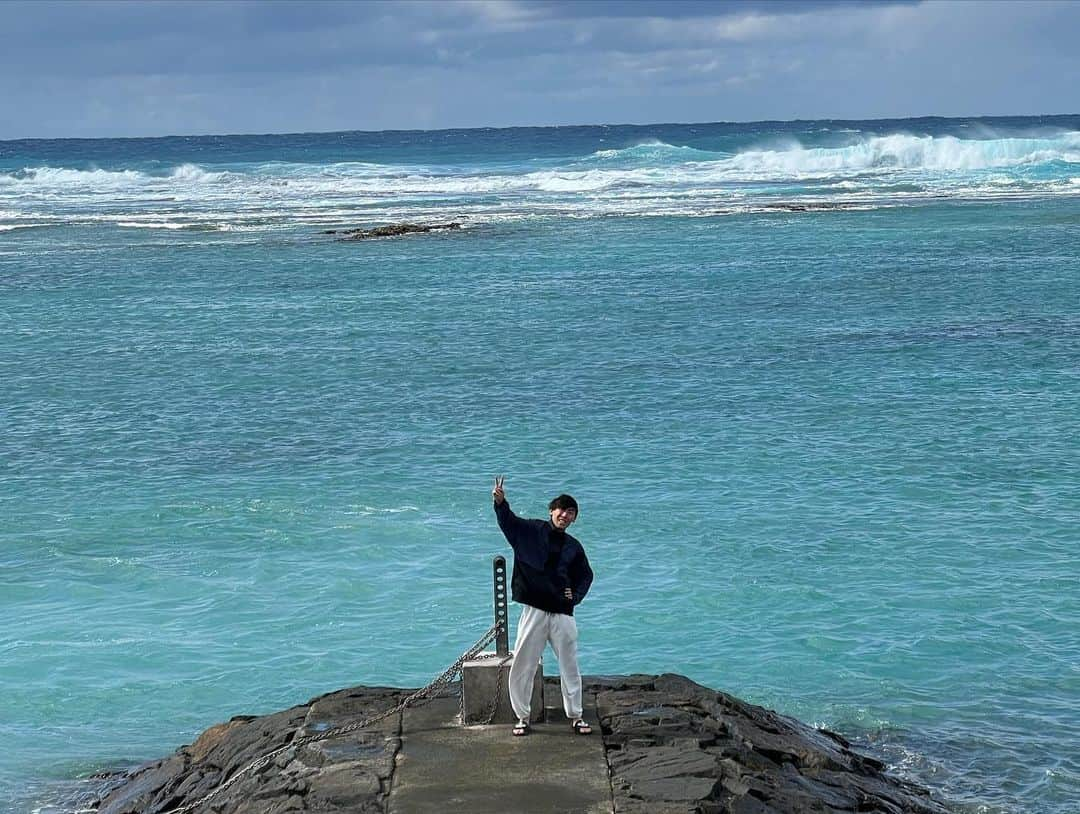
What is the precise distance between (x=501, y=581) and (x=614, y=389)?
600 inches

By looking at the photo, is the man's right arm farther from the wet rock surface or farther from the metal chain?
the wet rock surface

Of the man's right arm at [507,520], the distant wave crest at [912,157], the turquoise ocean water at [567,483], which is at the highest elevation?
the distant wave crest at [912,157]

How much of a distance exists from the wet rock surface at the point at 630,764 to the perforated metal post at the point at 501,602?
0.67 meters

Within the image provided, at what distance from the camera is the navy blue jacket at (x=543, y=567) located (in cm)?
999

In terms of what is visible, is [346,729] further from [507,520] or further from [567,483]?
[567,483]

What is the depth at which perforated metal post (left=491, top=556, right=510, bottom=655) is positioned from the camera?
34.1 ft

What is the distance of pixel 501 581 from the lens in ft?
34.5

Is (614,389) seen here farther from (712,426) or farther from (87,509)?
(87,509)

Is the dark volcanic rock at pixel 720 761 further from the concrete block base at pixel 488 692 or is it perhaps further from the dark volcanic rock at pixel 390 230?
the dark volcanic rock at pixel 390 230

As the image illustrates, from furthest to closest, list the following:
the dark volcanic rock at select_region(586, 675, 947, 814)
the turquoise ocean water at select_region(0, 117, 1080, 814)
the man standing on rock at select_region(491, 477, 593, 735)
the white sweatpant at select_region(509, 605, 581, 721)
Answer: the turquoise ocean water at select_region(0, 117, 1080, 814) < the white sweatpant at select_region(509, 605, 581, 721) < the man standing on rock at select_region(491, 477, 593, 735) < the dark volcanic rock at select_region(586, 675, 947, 814)

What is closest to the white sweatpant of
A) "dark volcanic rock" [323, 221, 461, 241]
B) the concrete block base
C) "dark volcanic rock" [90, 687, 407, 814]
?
the concrete block base

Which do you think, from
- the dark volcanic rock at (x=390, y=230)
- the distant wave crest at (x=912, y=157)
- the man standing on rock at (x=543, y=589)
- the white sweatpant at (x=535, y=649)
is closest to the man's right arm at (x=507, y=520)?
the man standing on rock at (x=543, y=589)

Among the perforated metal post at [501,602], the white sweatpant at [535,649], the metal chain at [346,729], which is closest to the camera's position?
the white sweatpant at [535,649]

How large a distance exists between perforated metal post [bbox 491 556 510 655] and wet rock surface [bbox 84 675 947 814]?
2.20 feet
